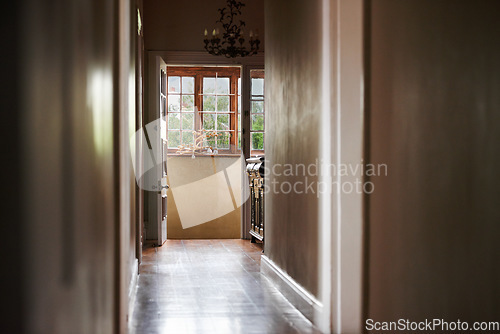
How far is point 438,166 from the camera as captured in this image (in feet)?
9.51

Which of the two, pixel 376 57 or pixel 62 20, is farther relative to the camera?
pixel 376 57

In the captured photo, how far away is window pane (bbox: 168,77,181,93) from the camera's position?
9.63 meters

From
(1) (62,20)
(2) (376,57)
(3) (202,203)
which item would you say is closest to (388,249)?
(2) (376,57)

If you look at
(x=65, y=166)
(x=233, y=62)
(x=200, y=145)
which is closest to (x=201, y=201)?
(x=200, y=145)

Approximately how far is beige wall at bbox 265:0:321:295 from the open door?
7.83ft

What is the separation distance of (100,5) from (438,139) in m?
1.86

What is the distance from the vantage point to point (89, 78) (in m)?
2.11

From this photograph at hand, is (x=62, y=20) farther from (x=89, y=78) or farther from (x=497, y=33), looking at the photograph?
(x=497, y=33)

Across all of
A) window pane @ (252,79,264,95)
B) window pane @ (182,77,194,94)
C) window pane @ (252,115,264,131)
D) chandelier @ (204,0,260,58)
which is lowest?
window pane @ (252,115,264,131)

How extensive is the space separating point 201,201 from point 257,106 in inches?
72.8

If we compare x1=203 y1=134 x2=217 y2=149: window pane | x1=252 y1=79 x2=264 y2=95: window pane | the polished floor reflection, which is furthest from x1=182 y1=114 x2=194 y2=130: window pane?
the polished floor reflection

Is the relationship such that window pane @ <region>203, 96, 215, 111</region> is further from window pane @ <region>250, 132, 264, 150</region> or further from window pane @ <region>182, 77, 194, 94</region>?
window pane @ <region>250, 132, 264, 150</region>

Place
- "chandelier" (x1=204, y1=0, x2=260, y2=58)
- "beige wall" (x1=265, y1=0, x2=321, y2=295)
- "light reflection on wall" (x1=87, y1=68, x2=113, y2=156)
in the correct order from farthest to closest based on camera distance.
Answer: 1. "chandelier" (x1=204, y1=0, x2=260, y2=58)
2. "beige wall" (x1=265, y1=0, x2=321, y2=295)
3. "light reflection on wall" (x1=87, y1=68, x2=113, y2=156)

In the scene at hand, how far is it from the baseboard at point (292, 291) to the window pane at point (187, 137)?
4623 millimetres
